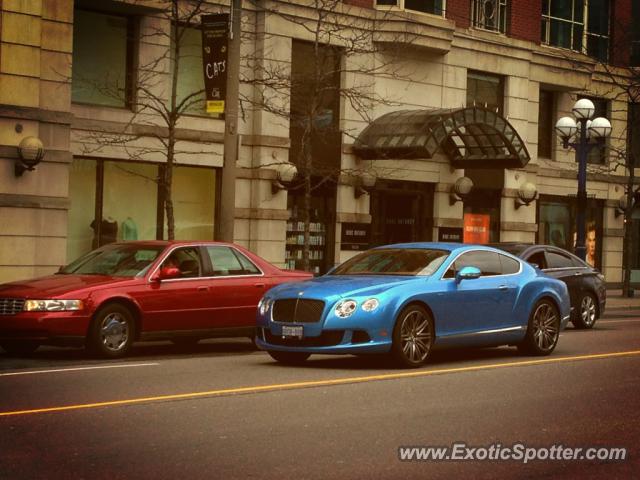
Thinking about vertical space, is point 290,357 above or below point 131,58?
below

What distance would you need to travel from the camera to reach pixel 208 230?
28.6 meters

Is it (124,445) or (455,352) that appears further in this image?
(455,352)

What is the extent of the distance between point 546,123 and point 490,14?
4456 millimetres

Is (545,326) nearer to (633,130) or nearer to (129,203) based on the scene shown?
(129,203)

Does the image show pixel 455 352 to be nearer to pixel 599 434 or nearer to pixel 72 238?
pixel 599 434

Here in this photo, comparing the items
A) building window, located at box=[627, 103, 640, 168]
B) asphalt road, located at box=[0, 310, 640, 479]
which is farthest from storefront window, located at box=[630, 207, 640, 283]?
asphalt road, located at box=[0, 310, 640, 479]

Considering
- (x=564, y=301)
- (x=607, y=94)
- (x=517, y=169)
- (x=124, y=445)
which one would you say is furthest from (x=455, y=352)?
(x=607, y=94)

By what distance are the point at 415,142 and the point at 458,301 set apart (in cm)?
1472

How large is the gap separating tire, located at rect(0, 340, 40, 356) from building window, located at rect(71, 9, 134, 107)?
31.7ft

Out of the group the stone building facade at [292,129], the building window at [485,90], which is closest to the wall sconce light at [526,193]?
the stone building facade at [292,129]

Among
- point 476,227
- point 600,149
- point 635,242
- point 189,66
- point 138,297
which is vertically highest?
point 189,66

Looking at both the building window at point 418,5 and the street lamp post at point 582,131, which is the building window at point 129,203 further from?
the street lamp post at point 582,131

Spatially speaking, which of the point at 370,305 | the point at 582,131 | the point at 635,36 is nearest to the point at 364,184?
the point at 582,131

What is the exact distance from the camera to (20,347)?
55.3ft
